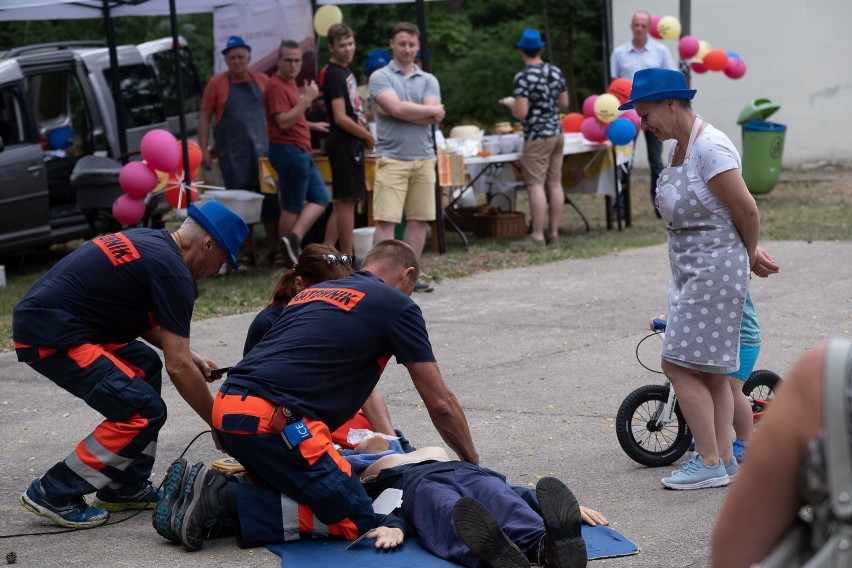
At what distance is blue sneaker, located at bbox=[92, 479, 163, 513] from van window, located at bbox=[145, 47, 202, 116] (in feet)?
27.7

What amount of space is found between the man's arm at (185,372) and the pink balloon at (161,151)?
550 cm

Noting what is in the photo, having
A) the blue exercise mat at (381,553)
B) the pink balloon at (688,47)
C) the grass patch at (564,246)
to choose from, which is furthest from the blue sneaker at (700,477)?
the pink balloon at (688,47)

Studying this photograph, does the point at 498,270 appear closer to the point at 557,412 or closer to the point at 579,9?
the point at 557,412

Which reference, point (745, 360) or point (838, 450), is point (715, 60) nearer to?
point (745, 360)

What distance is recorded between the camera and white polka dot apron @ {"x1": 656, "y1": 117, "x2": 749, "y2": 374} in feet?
15.6

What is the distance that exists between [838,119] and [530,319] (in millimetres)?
11329

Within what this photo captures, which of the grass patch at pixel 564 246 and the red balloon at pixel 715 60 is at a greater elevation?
the red balloon at pixel 715 60

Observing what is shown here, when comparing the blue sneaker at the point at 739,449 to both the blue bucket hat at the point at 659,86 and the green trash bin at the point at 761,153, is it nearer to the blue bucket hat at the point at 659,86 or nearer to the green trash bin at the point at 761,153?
the blue bucket hat at the point at 659,86

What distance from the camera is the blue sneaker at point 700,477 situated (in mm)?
4891

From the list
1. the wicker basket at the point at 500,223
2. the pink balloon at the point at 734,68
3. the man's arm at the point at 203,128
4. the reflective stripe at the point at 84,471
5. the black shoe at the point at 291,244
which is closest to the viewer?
the reflective stripe at the point at 84,471

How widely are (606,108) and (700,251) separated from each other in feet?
25.0

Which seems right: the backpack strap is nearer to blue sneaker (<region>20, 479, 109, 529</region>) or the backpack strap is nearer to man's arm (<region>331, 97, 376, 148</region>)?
blue sneaker (<region>20, 479, 109, 529</region>)

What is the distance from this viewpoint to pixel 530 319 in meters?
8.70

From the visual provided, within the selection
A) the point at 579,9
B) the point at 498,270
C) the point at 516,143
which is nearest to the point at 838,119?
the point at 579,9
